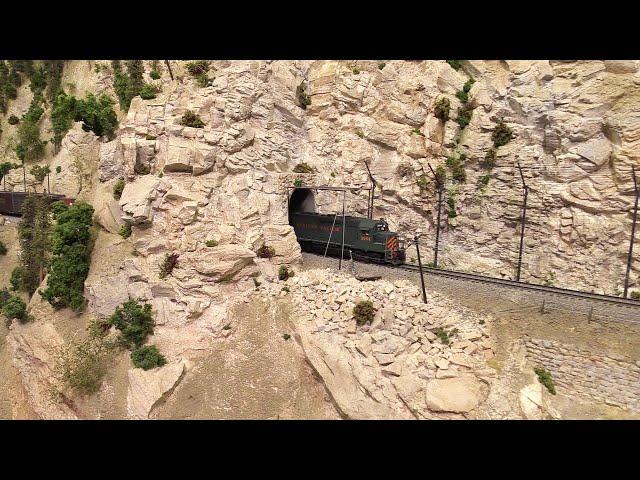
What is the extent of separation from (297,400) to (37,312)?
2188cm

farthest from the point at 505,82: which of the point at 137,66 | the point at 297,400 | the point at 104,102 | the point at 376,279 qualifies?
the point at 104,102

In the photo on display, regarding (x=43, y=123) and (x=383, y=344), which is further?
(x=43, y=123)

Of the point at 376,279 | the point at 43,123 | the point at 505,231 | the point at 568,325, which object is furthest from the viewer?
the point at 43,123

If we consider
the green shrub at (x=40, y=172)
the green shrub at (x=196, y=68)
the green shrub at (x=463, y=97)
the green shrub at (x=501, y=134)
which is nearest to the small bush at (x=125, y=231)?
the green shrub at (x=196, y=68)

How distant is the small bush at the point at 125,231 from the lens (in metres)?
25.8

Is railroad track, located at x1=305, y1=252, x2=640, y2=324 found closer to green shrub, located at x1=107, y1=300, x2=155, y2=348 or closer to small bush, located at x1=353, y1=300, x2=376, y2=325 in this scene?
small bush, located at x1=353, y1=300, x2=376, y2=325

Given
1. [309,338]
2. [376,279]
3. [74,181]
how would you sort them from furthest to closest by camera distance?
[74,181] → [376,279] → [309,338]

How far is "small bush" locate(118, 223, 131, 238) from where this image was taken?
84.6ft

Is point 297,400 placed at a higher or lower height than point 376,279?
lower

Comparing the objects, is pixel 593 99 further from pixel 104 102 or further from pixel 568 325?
pixel 104 102

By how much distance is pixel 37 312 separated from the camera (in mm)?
26375

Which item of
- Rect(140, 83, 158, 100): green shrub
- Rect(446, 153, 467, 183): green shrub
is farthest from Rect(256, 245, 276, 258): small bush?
Rect(446, 153, 467, 183): green shrub

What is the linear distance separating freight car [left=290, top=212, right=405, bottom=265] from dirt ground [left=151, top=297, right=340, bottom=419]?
327 inches

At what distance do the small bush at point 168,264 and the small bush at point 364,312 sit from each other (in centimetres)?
1287
